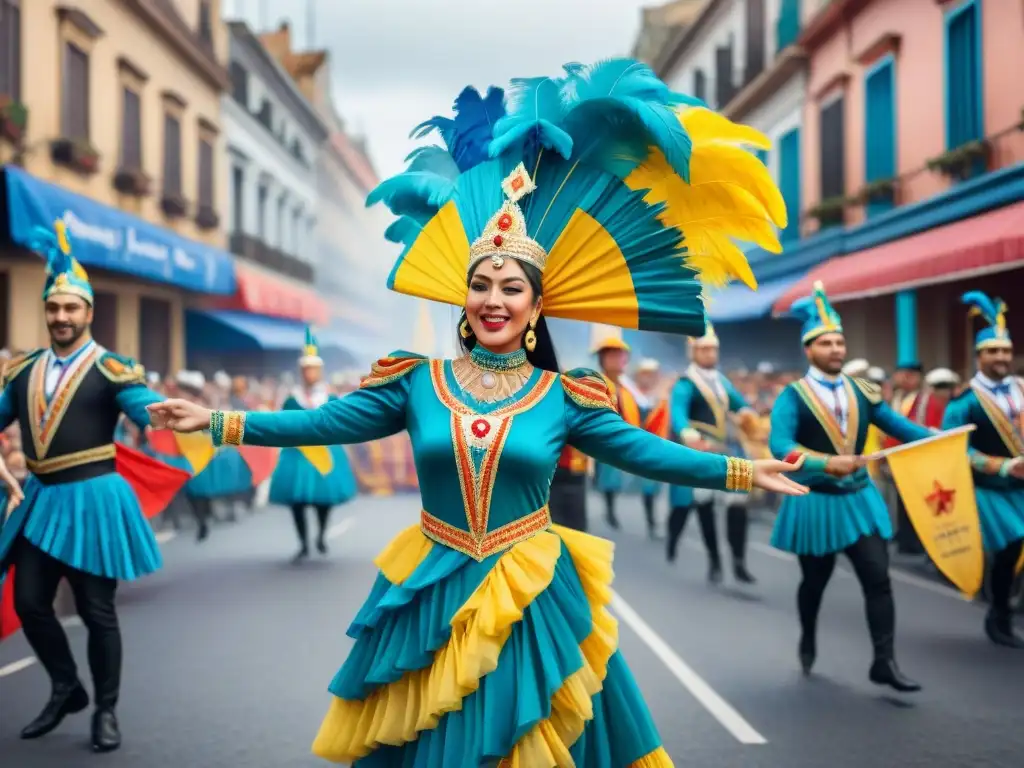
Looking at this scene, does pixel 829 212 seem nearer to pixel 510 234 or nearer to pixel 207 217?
pixel 207 217

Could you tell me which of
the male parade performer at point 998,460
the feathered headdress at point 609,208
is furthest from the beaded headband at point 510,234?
the male parade performer at point 998,460

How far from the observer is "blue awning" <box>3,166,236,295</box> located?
14031 millimetres

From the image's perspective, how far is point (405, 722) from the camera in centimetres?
360

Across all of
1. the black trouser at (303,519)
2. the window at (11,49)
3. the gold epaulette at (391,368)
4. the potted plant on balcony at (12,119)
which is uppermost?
the window at (11,49)

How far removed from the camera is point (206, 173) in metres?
27.9

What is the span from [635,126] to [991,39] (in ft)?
40.4

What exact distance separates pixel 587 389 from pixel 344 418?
2.74 feet

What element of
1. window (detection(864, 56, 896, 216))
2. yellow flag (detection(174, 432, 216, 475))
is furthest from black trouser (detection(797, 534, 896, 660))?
window (detection(864, 56, 896, 216))

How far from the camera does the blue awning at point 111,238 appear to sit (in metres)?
14.0

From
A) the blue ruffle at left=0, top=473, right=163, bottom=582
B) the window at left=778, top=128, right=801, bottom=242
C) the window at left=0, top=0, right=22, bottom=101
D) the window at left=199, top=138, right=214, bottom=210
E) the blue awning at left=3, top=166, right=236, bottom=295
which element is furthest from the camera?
the window at left=199, top=138, right=214, bottom=210

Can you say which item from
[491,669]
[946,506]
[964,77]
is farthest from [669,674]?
[964,77]

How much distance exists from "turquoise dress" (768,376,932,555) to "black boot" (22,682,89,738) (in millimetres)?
3792

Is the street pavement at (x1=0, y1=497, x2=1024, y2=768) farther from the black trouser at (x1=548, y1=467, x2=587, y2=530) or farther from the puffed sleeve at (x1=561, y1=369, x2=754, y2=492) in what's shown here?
the puffed sleeve at (x1=561, y1=369, x2=754, y2=492)

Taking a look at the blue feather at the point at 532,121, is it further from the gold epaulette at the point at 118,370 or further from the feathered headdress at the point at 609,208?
the gold epaulette at the point at 118,370
